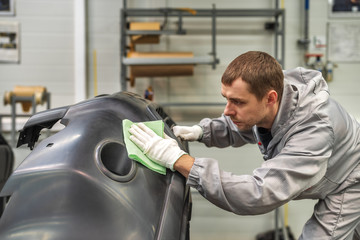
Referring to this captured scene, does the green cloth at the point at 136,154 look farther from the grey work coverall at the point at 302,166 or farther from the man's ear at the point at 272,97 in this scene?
the man's ear at the point at 272,97

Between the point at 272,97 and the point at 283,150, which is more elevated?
the point at 272,97

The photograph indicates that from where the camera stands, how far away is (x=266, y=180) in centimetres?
96

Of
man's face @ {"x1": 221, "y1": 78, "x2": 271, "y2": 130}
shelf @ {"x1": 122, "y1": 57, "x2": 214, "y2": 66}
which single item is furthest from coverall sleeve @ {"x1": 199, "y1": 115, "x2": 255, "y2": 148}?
shelf @ {"x1": 122, "y1": 57, "x2": 214, "y2": 66}

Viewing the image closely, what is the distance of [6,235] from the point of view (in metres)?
0.78

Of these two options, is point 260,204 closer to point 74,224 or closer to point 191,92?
point 74,224

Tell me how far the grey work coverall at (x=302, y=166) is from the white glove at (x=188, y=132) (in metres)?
0.04

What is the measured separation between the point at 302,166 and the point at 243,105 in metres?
0.25

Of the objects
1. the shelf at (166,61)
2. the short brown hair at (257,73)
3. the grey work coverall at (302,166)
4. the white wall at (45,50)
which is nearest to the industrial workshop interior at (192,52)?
the white wall at (45,50)

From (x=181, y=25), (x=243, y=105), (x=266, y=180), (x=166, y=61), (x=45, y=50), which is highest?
(x=181, y=25)

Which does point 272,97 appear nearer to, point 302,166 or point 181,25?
point 302,166

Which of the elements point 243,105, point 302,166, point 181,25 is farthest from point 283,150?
point 181,25

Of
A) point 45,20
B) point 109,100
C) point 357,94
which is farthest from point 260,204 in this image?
point 45,20

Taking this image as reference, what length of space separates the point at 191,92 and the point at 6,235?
235 centimetres

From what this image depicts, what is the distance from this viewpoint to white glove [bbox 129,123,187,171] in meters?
0.96
